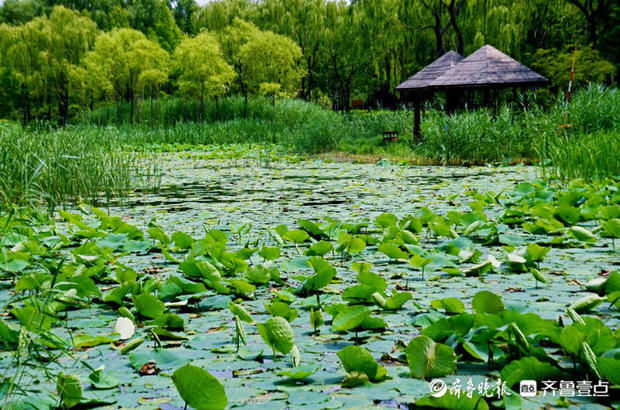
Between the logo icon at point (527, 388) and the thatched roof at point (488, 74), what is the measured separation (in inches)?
502

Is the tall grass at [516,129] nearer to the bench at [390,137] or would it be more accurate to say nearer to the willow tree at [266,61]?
the bench at [390,137]

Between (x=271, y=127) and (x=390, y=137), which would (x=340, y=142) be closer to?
(x=390, y=137)

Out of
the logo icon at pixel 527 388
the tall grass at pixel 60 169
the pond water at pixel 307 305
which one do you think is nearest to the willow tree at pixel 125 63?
the tall grass at pixel 60 169

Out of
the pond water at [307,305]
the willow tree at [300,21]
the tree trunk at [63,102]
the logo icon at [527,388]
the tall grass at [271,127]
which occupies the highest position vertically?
the willow tree at [300,21]

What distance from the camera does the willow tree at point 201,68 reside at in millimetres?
21750

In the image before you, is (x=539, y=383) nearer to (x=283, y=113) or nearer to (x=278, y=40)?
(x=283, y=113)

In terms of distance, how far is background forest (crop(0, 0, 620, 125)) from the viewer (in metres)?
19.4

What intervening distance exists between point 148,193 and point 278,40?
18.2m

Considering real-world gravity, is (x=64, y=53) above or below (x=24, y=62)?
above

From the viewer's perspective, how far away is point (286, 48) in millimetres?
23938

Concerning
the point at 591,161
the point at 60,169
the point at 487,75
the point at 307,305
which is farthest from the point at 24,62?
the point at 307,305

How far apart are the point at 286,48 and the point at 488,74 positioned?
1257 cm

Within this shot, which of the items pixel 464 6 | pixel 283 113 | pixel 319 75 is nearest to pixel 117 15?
pixel 319 75

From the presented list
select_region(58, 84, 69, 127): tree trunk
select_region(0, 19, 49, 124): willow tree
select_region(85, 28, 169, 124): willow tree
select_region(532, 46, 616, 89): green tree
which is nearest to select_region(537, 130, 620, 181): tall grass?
select_region(532, 46, 616, 89): green tree
